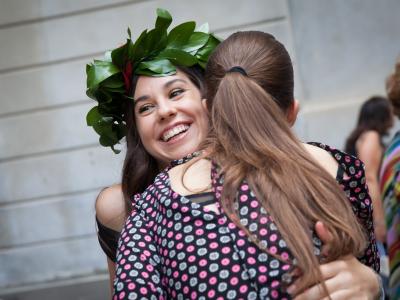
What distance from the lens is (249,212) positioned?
6.69 feet

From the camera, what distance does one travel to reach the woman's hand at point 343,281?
203 cm

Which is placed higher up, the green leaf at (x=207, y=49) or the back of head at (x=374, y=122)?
the green leaf at (x=207, y=49)

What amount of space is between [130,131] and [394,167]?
1.26 m

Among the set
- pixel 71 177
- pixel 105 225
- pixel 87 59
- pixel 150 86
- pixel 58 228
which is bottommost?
pixel 58 228

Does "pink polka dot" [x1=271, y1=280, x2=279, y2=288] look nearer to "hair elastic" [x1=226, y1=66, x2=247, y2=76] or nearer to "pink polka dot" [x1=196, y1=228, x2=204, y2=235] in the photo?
"pink polka dot" [x1=196, y1=228, x2=204, y2=235]

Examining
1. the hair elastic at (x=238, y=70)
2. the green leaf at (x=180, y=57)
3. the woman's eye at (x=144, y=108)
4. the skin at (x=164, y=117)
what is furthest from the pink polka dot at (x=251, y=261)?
the green leaf at (x=180, y=57)

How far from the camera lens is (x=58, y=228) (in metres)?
8.31

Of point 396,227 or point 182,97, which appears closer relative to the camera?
point 182,97

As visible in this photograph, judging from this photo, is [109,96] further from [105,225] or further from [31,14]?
[31,14]

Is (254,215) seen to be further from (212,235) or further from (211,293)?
(211,293)

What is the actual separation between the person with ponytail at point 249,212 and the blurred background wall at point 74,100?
573 cm

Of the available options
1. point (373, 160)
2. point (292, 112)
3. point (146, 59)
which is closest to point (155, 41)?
point (146, 59)

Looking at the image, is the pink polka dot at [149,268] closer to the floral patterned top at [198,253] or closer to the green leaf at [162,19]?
the floral patterned top at [198,253]

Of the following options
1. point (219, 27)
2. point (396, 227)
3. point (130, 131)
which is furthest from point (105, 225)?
point (219, 27)
